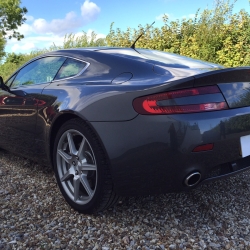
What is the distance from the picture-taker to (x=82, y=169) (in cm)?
257

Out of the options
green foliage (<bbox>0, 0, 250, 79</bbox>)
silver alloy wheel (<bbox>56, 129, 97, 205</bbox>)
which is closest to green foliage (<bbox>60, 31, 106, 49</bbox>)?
green foliage (<bbox>0, 0, 250, 79</bbox>)

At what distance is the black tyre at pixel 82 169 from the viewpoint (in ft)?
7.66

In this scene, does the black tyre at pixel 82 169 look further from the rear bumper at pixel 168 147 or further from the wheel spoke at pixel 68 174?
the rear bumper at pixel 168 147

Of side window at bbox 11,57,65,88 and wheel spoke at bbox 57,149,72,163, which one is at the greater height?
side window at bbox 11,57,65,88

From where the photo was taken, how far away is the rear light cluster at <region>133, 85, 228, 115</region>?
2115 millimetres

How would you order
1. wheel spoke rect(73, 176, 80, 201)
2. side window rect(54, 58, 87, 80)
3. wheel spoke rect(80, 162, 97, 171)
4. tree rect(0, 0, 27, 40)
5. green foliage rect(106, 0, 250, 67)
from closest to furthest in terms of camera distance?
wheel spoke rect(80, 162, 97, 171) < wheel spoke rect(73, 176, 80, 201) < side window rect(54, 58, 87, 80) < green foliage rect(106, 0, 250, 67) < tree rect(0, 0, 27, 40)

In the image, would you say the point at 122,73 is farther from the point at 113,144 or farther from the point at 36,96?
the point at 36,96

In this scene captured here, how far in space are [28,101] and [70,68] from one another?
57cm

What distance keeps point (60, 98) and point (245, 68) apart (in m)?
1.49

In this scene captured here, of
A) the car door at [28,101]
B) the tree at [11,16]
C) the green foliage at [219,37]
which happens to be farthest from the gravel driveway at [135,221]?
the tree at [11,16]

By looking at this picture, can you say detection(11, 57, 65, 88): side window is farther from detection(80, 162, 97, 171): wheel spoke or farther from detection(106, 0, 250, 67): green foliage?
detection(106, 0, 250, 67): green foliage

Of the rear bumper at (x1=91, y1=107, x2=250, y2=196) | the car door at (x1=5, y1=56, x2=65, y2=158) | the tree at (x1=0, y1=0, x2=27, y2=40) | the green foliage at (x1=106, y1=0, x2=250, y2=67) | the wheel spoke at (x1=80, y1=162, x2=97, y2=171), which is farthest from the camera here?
the tree at (x1=0, y1=0, x2=27, y2=40)

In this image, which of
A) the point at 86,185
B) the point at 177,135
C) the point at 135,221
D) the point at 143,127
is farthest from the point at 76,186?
the point at 177,135

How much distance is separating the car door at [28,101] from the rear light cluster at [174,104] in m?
1.16
